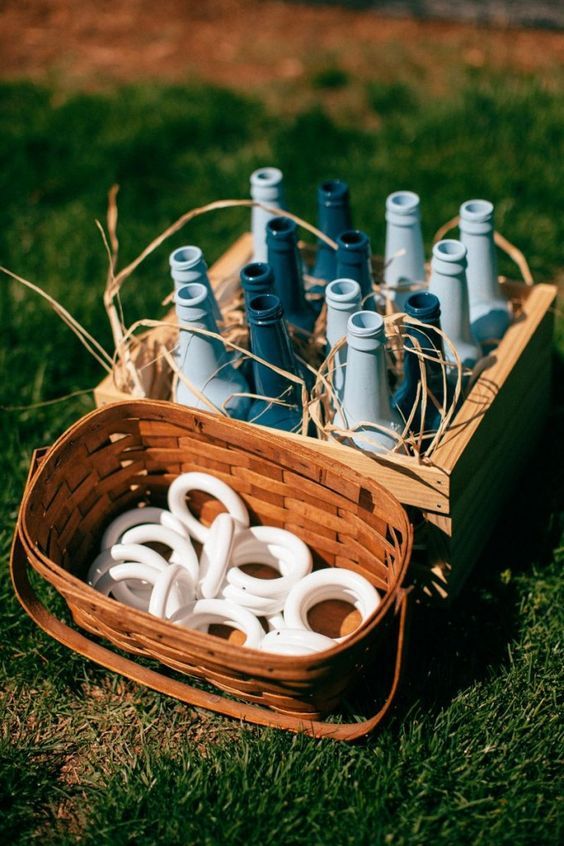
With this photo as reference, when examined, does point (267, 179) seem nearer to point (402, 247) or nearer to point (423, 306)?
point (402, 247)

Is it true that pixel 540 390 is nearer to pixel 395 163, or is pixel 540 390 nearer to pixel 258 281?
pixel 258 281

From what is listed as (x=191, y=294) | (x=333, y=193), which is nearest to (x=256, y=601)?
(x=191, y=294)

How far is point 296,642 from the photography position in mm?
1457

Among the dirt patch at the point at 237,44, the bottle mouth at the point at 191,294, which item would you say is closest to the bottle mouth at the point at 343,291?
the bottle mouth at the point at 191,294

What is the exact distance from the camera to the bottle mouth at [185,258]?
161 cm

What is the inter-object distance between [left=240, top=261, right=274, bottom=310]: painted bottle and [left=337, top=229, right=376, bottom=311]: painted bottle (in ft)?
0.46

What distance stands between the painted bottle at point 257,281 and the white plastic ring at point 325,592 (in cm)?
48

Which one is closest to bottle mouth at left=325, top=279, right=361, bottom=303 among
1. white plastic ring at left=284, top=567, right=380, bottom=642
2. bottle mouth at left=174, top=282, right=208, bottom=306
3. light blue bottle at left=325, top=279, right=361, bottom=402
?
light blue bottle at left=325, top=279, right=361, bottom=402

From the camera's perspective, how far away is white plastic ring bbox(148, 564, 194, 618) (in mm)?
1528

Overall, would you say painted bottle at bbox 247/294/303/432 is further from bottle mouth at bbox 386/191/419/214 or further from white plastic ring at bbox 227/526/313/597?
bottle mouth at bbox 386/191/419/214

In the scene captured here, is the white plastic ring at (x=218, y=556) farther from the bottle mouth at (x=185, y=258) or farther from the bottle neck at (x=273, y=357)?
the bottle mouth at (x=185, y=258)

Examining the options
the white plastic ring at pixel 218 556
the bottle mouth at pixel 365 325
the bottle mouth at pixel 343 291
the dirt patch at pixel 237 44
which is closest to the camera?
the bottle mouth at pixel 365 325

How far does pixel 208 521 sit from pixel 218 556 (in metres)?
0.17

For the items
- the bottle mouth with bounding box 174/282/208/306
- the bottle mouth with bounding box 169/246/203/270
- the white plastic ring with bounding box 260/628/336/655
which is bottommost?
the white plastic ring with bounding box 260/628/336/655
